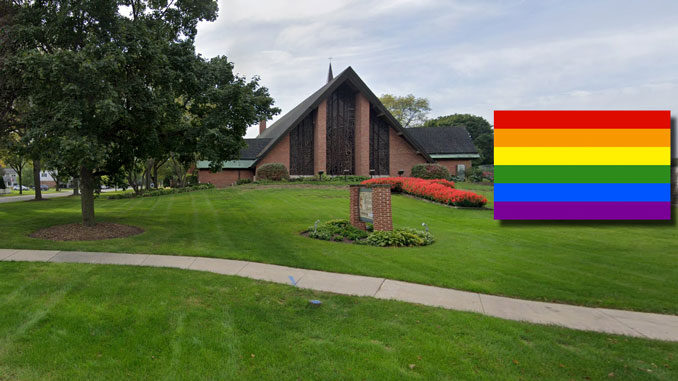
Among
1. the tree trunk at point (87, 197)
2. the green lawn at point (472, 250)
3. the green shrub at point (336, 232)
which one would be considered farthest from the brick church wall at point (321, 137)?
the tree trunk at point (87, 197)

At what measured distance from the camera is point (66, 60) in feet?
29.7

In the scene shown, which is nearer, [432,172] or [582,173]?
[582,173]

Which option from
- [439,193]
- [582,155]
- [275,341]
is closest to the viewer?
[275,341]

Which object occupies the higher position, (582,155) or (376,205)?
(582,155)

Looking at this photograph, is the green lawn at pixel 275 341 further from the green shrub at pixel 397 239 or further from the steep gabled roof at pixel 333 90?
the steep gabled roof at pixel 333 90

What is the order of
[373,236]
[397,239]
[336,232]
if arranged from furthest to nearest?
1. [336,232]
2. [373,236]
3. [397,239]

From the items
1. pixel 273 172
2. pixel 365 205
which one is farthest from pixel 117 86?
pixel 273 172

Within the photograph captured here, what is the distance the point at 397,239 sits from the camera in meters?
10.3

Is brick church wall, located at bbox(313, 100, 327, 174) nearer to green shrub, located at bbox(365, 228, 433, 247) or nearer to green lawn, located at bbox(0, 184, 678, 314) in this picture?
green lawn, located at bbox(0, 184, 678, 314)

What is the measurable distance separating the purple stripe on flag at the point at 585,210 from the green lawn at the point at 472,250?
3.60 feet

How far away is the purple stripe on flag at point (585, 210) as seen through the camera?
767 centimetres

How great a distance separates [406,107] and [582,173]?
6072cm

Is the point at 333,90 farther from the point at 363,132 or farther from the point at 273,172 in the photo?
the point at 273,172

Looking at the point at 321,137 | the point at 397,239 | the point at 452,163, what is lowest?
the point at 397,239
